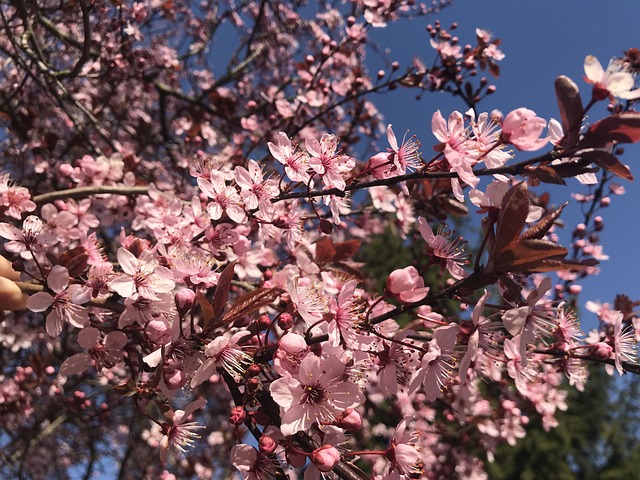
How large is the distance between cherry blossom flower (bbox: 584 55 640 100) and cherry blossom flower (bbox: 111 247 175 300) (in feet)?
3.79

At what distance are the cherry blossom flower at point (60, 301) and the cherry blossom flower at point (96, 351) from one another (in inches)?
1.7

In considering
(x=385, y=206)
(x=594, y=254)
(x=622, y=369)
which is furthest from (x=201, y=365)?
(x=594, y=254)

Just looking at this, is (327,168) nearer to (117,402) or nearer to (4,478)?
(117,402)

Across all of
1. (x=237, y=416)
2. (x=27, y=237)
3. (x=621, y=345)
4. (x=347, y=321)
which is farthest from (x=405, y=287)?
(x=27, y=237)

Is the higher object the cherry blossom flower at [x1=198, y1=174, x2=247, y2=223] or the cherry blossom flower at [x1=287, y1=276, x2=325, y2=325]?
the cherry blossom flower at [x1=198, y1=174, x2=247, y2=223]

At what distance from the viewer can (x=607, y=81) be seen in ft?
3.00

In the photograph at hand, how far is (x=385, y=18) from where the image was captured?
338 cm

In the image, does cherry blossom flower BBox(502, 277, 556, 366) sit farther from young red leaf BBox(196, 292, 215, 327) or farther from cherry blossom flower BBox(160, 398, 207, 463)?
cherry blossom flower BBox(160, 398, 207, 463)

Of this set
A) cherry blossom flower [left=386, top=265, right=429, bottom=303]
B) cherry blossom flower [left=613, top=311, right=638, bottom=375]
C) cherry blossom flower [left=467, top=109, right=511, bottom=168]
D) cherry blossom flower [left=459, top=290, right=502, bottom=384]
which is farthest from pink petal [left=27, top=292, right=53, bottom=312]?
cherry blossom flower [left=613, top=311, right=638, bottom=375]

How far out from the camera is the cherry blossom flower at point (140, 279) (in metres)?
1.23

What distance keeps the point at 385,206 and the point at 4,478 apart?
5283mm

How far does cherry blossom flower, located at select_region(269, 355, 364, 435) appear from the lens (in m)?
0.97

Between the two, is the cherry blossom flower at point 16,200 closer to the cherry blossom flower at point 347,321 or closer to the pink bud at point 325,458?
the cherry blossom flower at point 347,321

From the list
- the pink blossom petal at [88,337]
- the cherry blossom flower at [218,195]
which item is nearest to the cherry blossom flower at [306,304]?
the cherry blossom flower at [218,195]
